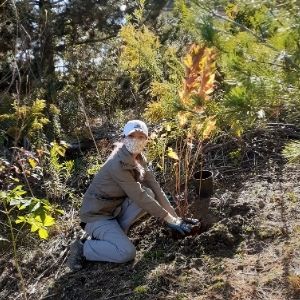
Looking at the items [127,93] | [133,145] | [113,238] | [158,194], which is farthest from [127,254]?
[127,93]

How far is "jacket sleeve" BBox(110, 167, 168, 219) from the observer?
3240 mm

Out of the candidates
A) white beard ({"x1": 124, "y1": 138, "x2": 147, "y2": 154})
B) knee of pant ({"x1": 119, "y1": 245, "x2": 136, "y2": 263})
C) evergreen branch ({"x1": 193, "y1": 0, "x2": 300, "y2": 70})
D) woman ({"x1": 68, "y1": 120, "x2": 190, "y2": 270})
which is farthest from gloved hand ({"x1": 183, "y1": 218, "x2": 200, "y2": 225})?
evergreen branch ({"x1": 193, "y1": 0, "x2": 300, "y2": 70})

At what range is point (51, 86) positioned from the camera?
5.38 meters

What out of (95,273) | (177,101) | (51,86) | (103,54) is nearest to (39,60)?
(51,86)

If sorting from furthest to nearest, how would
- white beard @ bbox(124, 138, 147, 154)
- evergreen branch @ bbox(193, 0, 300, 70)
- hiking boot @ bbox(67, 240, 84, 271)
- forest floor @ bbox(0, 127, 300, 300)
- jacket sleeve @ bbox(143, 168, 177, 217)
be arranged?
jacket sleeve @ bbox(143, 168, 177, 217) → hiking boot @ bbox(67, 240, 84, 271) → white beard @ bbox(124, 138, 147, 154) → forest floor @ bbox(0, 127, 300, 300) → evergreen branch @ bbox(193, 0, 300, 70)

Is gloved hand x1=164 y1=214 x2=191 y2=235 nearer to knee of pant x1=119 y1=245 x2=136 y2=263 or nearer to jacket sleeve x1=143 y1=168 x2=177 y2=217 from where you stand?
jacket sleeve x1=143 y1=168 x2=177 y2=217

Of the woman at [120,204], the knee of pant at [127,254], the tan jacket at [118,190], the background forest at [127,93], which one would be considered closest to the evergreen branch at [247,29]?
the background forest at [127,93]

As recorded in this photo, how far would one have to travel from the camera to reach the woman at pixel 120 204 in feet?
10.6

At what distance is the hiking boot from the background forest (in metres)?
0.29

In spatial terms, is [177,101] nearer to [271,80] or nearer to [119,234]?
[271,80]

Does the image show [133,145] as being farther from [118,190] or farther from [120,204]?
[120,204]

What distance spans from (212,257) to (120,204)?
2.52 ft

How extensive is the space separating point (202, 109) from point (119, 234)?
1.27m

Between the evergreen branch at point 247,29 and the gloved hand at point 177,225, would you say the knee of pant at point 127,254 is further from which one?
the evergreen branch at point 247,29
